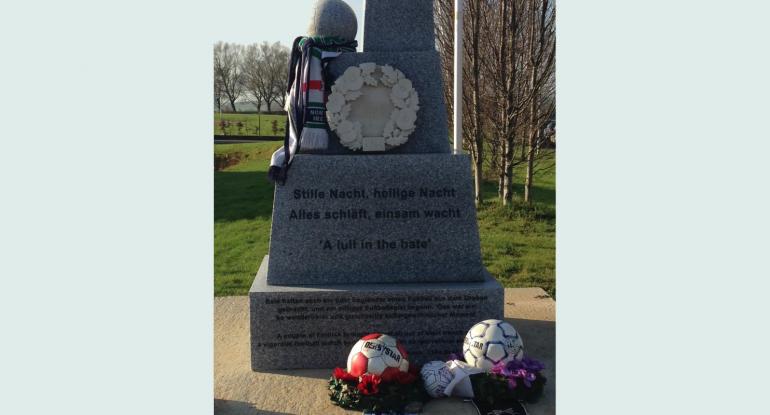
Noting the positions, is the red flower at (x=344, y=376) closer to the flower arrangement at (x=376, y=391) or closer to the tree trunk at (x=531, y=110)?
the flower arrangement at (x=376, y=391)

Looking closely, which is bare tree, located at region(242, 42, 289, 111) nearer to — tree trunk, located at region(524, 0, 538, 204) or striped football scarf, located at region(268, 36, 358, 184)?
striped football scarf, located at region(268, 36, 358, 184)

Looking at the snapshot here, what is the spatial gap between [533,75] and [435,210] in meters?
5.69

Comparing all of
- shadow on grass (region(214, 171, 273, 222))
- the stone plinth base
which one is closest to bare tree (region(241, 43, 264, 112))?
the stone plinth base

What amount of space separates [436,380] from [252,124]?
3385 mm

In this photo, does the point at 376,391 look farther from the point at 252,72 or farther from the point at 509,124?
the point at 509,124

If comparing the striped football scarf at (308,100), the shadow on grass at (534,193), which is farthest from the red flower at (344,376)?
the shadow on grass at (534,193)

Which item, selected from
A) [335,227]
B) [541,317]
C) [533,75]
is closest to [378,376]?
[335,227]

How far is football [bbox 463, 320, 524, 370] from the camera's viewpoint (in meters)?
3.79

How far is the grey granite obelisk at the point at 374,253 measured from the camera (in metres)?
4.23

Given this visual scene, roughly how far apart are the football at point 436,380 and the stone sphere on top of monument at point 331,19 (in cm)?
257

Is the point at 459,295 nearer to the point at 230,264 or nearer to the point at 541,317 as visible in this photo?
the point at 541,317

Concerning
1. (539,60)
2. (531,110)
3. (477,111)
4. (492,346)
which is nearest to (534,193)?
(531,110)

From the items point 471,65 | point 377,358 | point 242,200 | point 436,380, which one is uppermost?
point 471,65

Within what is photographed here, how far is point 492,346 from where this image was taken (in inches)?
149
